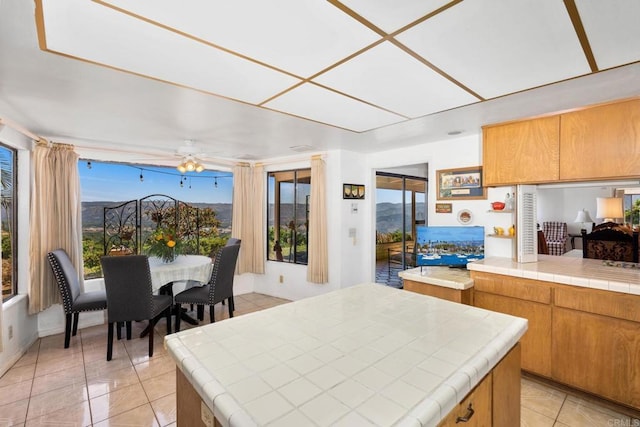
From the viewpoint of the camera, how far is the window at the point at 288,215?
15.9 ft

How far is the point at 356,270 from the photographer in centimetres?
446

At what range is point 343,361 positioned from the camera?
107 centimetres

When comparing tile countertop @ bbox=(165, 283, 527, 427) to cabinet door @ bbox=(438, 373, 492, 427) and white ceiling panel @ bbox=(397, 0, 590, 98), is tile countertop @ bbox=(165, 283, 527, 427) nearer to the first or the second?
cabinet door @ bbox=(438, 373, 492, 427)

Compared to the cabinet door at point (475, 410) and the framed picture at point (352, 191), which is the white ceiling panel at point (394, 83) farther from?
the framed picture at point (352, 191)

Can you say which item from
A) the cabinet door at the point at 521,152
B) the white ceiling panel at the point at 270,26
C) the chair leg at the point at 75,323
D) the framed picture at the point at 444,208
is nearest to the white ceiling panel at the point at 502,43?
the white ceiling panel at the point at 270,26

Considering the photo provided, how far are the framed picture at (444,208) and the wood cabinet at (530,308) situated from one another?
1025 mm

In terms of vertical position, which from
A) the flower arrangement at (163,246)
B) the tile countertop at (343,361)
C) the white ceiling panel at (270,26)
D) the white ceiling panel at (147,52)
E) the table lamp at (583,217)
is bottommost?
the tile countertop at (343,361)

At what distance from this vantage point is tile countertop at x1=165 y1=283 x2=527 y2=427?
32.1 inches

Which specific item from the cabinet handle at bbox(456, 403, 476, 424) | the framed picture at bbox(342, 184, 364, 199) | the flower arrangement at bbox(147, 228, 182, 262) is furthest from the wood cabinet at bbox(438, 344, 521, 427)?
the flower arrangement at bbox(147, 228, 182, 262)

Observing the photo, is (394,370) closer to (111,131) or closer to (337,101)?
(337,101)

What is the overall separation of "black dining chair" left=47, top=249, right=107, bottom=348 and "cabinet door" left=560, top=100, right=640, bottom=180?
465 cm

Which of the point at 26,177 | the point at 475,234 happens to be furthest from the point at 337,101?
the point at 26,177

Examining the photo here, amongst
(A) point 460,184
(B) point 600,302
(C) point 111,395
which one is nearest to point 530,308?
(B) point 600,302

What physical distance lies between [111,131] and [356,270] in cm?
348
